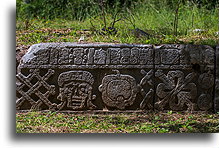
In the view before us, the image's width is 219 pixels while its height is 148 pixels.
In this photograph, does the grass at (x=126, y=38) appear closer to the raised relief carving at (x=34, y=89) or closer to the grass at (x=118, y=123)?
the grass at (x=118, y=123)

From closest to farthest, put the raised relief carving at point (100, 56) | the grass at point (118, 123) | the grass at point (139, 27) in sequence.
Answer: the grass at point (118, 123), the raised relief carving at point (100, 56), the grass at point (139, 27)

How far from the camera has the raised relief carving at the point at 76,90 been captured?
3.90m

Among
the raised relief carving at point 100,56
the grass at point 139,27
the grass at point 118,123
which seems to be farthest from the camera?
the grass at point 139,27

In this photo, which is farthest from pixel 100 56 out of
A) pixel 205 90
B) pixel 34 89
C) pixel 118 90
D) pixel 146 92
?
pixel 205 90

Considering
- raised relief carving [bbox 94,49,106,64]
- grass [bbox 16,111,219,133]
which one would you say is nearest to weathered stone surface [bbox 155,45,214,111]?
grass [bbox 16,111,219,133]

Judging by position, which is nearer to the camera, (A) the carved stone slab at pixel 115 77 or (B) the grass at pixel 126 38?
(B) the grass at pixel 126 38

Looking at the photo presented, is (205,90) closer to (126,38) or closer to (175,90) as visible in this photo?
(175,90)

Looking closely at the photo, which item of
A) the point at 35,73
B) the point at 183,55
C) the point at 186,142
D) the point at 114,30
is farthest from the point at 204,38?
the point at 35,73

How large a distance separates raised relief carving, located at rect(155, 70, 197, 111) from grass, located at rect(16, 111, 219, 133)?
104 mm

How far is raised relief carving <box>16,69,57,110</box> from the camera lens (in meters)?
3.89

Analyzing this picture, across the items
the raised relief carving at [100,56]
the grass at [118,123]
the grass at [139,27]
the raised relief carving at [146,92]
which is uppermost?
the grass at [139,27]

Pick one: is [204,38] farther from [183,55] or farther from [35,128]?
[35,128]

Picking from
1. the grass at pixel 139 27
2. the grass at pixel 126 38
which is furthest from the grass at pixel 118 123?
the grass at pixel 139 27

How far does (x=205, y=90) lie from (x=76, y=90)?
1346 millimetres
